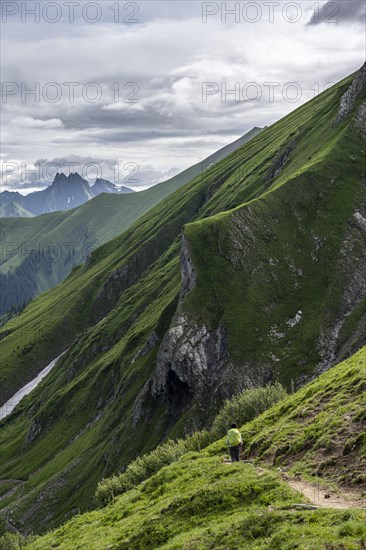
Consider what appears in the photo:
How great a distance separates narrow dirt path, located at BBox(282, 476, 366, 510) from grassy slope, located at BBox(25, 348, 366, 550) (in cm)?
90

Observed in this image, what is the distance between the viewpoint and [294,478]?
35.5 m

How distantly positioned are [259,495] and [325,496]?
4.76 m

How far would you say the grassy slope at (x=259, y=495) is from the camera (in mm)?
27609

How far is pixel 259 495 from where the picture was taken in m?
34.2

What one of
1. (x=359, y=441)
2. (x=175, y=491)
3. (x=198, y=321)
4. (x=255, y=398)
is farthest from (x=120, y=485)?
(x=198, y=321)

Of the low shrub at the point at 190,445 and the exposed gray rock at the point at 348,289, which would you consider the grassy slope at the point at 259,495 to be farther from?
the exposed gray rock at the point at 348,289

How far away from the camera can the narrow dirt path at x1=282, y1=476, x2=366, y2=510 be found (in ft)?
97.2

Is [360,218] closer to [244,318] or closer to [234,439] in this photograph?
[244,318]

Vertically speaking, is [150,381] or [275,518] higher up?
[275,518]

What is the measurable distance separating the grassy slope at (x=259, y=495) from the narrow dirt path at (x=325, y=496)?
0.90 m

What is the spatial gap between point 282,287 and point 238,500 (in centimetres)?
11527

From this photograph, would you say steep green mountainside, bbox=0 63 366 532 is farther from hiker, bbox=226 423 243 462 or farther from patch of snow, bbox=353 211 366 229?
hiker, bbox=226 423 243 462

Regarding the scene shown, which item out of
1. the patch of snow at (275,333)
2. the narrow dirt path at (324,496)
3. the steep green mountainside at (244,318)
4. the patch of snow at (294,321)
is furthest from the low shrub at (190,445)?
the patch of snow at (294,321)

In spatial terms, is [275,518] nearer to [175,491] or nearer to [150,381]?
[175,491]
